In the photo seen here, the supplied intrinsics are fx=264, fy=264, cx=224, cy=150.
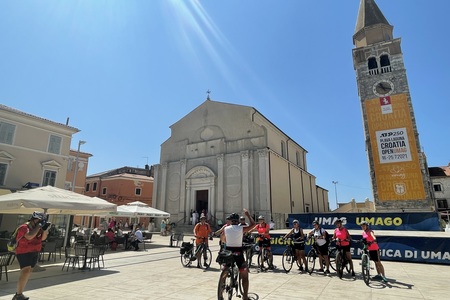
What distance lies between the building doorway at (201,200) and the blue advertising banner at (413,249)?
67.1 ft

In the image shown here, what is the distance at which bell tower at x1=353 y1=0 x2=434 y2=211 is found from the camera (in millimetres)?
31312

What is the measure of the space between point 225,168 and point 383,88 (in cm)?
2486

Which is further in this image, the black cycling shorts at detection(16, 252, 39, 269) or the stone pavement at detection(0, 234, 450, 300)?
the stone pavement at detection(0, 234, 450, 300)

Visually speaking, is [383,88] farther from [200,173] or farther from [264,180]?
[200,173]

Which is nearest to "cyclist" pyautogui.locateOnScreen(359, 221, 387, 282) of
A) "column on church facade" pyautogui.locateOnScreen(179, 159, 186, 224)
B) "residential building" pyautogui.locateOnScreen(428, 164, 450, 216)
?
"column on church facade" pyautogui.locateOnScreen(179, 159, 186, 224)

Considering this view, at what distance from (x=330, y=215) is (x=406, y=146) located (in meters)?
22.4

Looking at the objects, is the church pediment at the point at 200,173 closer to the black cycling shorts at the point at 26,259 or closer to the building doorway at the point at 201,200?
the building doorway at the point at 201,200

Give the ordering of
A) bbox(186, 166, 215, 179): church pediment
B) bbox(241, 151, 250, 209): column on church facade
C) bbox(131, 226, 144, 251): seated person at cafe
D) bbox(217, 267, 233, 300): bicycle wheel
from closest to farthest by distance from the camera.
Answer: bbox(217, 267, 233, 300): bicycle wheel
bbox(131, 226, 144, 251): seated person at cafe
bbox(241, 151, 250, 209): column on church facade
bbox(186, 166, 215, 179): church pediment

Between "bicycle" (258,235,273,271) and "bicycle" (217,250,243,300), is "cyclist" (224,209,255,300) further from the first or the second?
"bicycle" (258,235,273,271)

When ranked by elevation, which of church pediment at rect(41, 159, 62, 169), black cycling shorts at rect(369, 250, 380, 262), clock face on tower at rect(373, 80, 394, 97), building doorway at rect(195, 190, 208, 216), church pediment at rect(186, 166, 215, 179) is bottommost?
black cycling shorts at rect(369, 250, 380, 262)

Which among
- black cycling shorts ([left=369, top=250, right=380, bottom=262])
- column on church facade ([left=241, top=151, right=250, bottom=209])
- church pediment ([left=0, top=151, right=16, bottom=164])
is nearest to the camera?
black cycling shorts ([left=369, top=250, right=380, bottom=262])

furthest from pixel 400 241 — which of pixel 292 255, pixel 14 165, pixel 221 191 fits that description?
pixel 14 165

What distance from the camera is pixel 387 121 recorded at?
112 feet

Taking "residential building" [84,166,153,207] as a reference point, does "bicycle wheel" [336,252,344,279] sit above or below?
below
